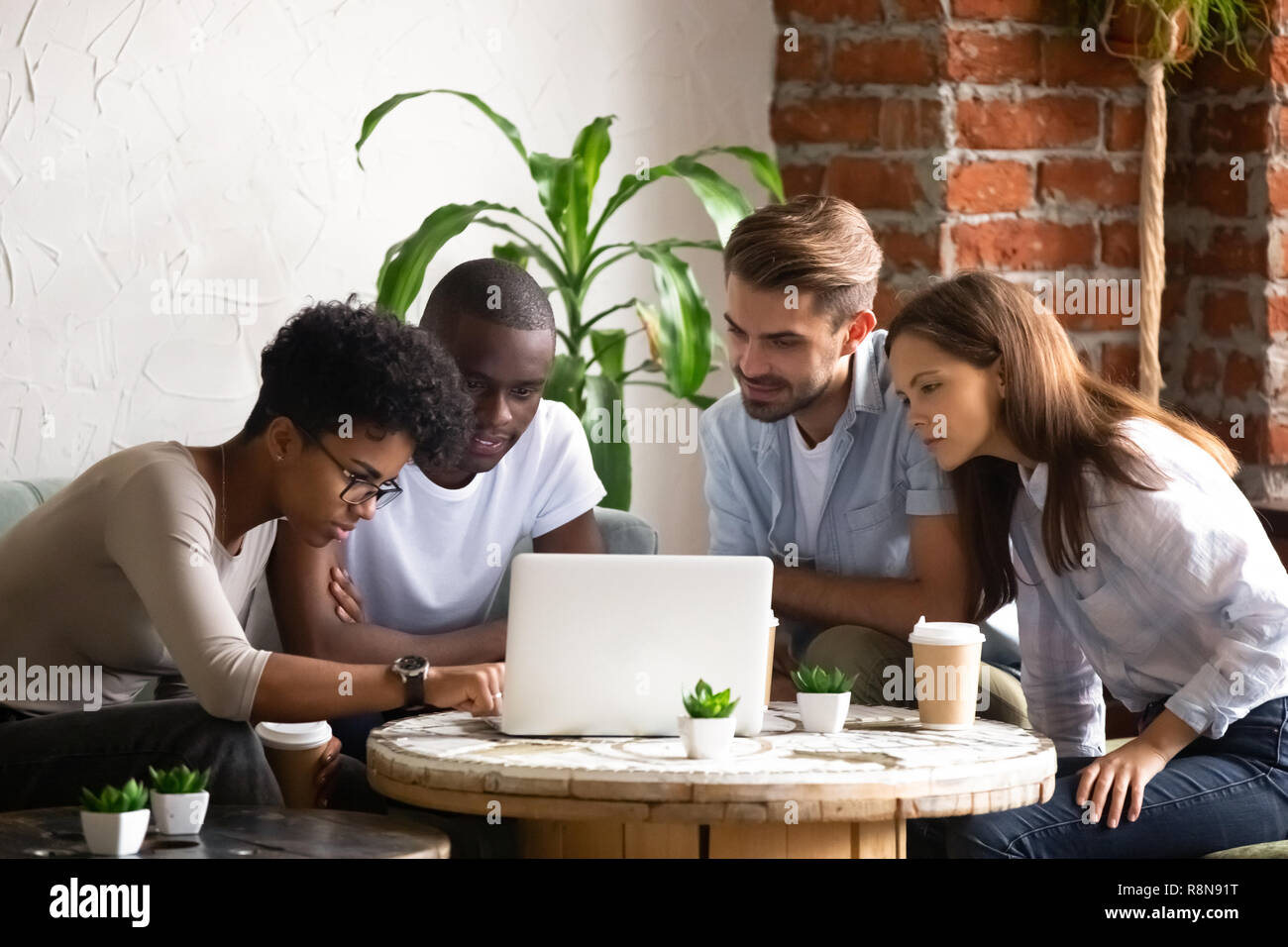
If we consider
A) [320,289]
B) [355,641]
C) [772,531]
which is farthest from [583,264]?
[355,641]

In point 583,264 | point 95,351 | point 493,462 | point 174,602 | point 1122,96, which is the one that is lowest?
point 174,602

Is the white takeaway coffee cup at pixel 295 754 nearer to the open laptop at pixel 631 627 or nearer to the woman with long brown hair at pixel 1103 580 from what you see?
the open laptop at pixel 631 627

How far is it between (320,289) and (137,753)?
1.32 meters

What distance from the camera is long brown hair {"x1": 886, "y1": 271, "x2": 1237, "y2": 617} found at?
207 cm

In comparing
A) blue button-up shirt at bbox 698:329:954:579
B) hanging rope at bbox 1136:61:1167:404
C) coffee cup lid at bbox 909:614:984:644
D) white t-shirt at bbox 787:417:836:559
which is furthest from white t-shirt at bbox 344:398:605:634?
hanging rope at bbox 1136:61:1167:404

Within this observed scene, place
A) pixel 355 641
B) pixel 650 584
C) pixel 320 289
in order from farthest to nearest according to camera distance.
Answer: pixel 320 289 → pixel 355 641 → pixel 650 584

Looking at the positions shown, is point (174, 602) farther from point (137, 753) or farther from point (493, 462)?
point (493, 462)

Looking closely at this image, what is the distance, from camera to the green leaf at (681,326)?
2.87m

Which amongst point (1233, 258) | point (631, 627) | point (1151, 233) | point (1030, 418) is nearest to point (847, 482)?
point (1030, 418)

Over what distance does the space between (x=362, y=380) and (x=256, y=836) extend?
62cm

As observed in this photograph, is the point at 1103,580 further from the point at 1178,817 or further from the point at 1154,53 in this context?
the point at 1154,53

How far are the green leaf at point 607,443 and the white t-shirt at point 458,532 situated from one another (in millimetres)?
345

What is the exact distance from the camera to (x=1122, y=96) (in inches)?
128

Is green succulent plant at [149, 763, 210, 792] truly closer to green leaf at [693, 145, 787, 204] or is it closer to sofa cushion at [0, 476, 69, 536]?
sofa cushion at [0, 476, 69, 536]
